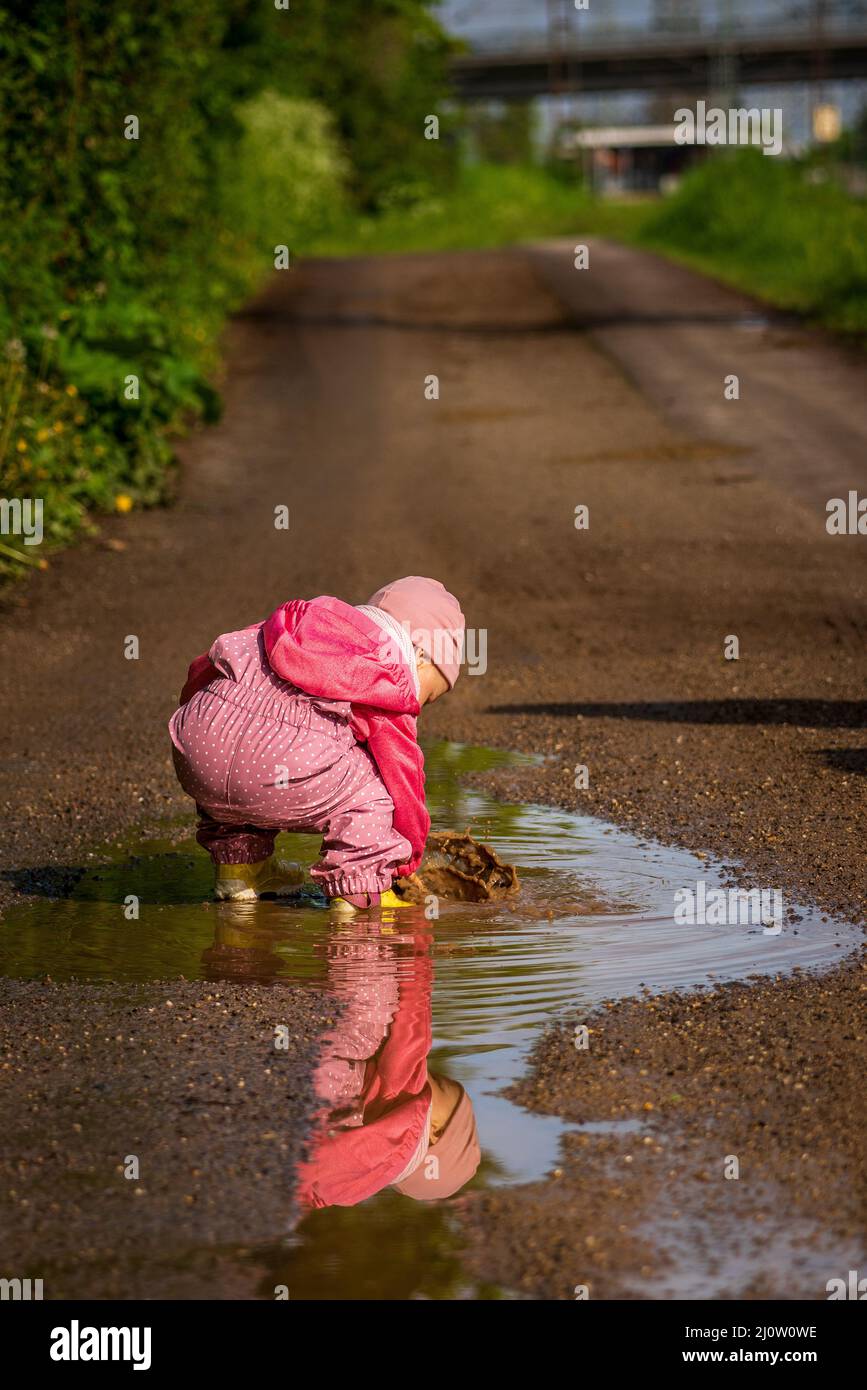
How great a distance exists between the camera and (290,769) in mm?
4910

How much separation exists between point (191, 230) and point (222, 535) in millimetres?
5726

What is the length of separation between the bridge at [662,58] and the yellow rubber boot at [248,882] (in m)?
54.0

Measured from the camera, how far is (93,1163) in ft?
11.3

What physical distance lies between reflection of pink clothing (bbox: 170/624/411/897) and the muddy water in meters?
0.18

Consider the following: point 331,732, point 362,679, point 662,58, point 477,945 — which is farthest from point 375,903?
point 662,58

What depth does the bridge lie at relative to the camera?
5725 cm

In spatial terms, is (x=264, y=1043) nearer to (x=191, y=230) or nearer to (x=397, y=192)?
(x=191, y=230)

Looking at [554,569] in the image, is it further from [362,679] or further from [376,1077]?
[376,1077]

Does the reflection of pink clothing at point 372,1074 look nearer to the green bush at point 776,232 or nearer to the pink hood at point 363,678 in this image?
the pink hood at point 363,678

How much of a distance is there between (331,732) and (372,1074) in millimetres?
1275

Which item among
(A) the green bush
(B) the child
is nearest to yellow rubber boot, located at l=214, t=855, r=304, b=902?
(B) the child

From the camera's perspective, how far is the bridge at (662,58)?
57.2m

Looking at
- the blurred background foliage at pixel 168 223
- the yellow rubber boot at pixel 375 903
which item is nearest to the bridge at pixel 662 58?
the blurred background foliage at pixel 168 223
